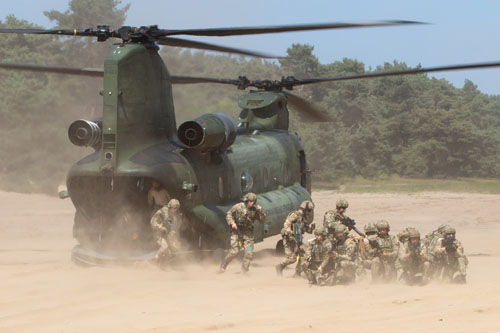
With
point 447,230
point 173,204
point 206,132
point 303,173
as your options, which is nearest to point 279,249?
point 303,173

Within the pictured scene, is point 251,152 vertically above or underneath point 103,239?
above

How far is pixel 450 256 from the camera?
32.6 feet

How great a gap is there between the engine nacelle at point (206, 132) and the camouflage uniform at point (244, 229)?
1.12m

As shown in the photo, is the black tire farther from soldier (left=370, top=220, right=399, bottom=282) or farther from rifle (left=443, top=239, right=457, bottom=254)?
rifle (left=443, top=239, right=457, bottom=254)

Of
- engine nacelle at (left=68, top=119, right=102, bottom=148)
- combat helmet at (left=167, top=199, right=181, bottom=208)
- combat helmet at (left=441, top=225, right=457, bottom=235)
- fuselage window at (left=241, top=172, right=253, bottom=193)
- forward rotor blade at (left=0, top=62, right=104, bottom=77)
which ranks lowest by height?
combat helmet at (left=441, top=225, right=457, bottom=235)

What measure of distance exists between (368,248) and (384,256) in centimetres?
31

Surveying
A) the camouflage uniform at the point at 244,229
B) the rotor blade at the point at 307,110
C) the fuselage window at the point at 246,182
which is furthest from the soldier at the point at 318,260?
the rotor blade at the point at 307,110

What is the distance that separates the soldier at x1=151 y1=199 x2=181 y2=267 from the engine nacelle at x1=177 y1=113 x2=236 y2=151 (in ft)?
3.65

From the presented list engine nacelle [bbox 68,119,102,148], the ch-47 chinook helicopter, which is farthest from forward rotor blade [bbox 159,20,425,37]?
engine nacelle [bbox 68,119,102,148]

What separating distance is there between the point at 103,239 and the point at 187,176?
164 centimetres

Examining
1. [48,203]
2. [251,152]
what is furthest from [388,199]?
[251,152]

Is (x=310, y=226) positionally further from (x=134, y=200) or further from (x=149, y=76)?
(x=149, y=76)

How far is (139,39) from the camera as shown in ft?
36.8

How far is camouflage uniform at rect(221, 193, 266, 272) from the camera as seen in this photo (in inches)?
441
